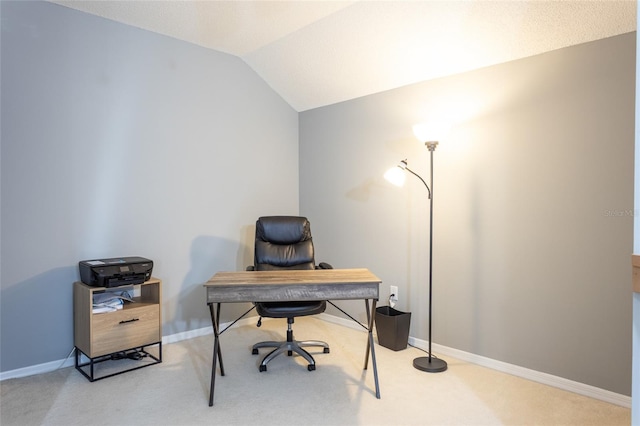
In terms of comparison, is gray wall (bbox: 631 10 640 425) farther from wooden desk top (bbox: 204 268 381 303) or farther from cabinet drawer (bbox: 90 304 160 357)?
cabinet drawer (bbox: 90 304 160 357)

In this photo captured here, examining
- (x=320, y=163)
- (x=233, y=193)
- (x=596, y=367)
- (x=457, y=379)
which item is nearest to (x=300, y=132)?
(x=320, y=163)

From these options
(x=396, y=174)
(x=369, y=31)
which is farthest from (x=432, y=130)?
(x=369, y=31)

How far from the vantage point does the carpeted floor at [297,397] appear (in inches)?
82.7

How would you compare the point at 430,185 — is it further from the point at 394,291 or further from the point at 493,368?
the point at 493,368

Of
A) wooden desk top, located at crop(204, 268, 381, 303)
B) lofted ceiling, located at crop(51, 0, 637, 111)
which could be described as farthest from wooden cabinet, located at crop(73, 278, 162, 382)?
lofted ceiling, located at crop(51, 0, 637, 111)

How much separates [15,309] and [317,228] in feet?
8.44

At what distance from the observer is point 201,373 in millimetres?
2682

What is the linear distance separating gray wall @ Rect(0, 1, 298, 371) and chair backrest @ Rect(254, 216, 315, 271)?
731 millimetres

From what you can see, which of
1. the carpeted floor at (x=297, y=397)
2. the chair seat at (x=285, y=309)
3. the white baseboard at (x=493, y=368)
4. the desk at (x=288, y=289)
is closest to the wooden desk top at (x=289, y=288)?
the desk at (x=288, y=289)

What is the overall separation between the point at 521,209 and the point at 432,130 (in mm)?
812

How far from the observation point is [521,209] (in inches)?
104

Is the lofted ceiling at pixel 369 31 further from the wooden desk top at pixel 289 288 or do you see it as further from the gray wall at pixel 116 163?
the wooden desk top at pixel 289 288

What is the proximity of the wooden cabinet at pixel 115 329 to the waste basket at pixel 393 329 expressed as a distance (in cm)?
172

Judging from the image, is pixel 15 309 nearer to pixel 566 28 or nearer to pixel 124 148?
pixel 124 148
